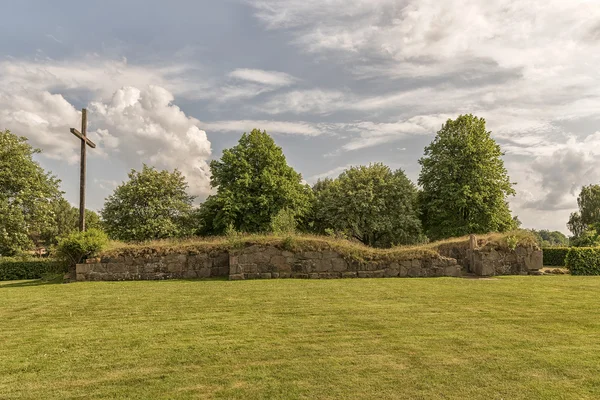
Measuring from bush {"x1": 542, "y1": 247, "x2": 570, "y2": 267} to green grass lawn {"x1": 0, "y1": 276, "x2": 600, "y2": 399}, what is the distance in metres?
19.4

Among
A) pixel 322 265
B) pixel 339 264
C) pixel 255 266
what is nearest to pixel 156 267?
pixel 255 266

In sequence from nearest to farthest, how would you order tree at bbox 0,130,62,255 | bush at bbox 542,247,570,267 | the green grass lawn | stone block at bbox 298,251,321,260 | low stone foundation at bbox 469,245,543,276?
1. the green grass lawn
2. stone block at bbox 298,251,321,260
3. low stone foundation at bbox 469,245,543,276
4. tree at bbox 0,130,62,255
5. bush at bbox 542,247,570,267

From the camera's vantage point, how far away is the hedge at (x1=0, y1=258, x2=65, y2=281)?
22.2 m

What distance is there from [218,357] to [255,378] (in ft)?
3.24

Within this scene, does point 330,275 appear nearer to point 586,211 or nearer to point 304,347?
point 304,347

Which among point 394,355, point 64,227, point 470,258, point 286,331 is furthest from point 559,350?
point 64,227

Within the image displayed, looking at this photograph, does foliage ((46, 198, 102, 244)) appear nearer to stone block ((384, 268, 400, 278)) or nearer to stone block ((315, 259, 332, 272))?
stone block ((315, 259, 332, 272))

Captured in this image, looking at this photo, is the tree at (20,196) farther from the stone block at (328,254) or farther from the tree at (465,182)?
the tree at (465,182)

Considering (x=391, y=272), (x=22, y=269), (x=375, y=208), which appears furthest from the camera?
(x=375, y=208)

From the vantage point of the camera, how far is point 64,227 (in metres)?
52.3

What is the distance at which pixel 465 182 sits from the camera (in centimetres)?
3175

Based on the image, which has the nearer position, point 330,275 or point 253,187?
point 330,275

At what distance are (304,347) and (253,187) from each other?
87.8 ft

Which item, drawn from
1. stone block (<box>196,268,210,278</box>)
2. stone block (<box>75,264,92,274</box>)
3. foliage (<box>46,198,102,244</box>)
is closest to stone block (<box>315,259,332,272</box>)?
stone block (<box>196,268,210,278</box>)
